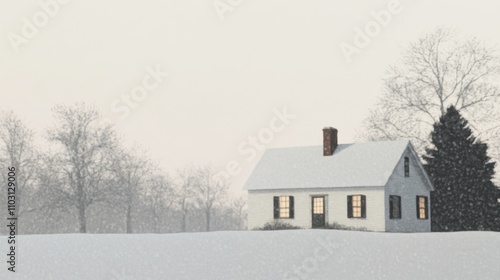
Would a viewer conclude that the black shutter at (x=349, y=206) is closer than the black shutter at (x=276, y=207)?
Yes

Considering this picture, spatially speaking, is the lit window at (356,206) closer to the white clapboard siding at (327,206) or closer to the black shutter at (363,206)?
the black shutter at (363,206)

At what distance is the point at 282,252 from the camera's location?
846 inches

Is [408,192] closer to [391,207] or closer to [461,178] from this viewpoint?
[391,207]

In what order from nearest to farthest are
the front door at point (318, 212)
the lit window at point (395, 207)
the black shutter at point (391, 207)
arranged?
the black shutter at point (391, 207) → the lit window at point (395, 207) → the front door at point (318, 212)

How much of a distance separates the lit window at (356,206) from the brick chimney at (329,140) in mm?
4647

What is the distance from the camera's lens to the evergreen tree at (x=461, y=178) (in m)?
40.0

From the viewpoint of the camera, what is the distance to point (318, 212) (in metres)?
40.2

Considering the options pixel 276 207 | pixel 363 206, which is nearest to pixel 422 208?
pixel 363 206

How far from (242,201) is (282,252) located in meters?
88.6

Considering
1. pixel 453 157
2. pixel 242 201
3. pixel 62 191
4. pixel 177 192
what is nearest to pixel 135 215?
pixel 177 192

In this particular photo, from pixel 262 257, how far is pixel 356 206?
1932 cm

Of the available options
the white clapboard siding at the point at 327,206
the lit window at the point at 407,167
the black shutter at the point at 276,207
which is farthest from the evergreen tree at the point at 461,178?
the black shutter at the point at 276,207

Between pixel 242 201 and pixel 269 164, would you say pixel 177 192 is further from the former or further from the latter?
pixel 269 164

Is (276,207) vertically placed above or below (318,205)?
below
